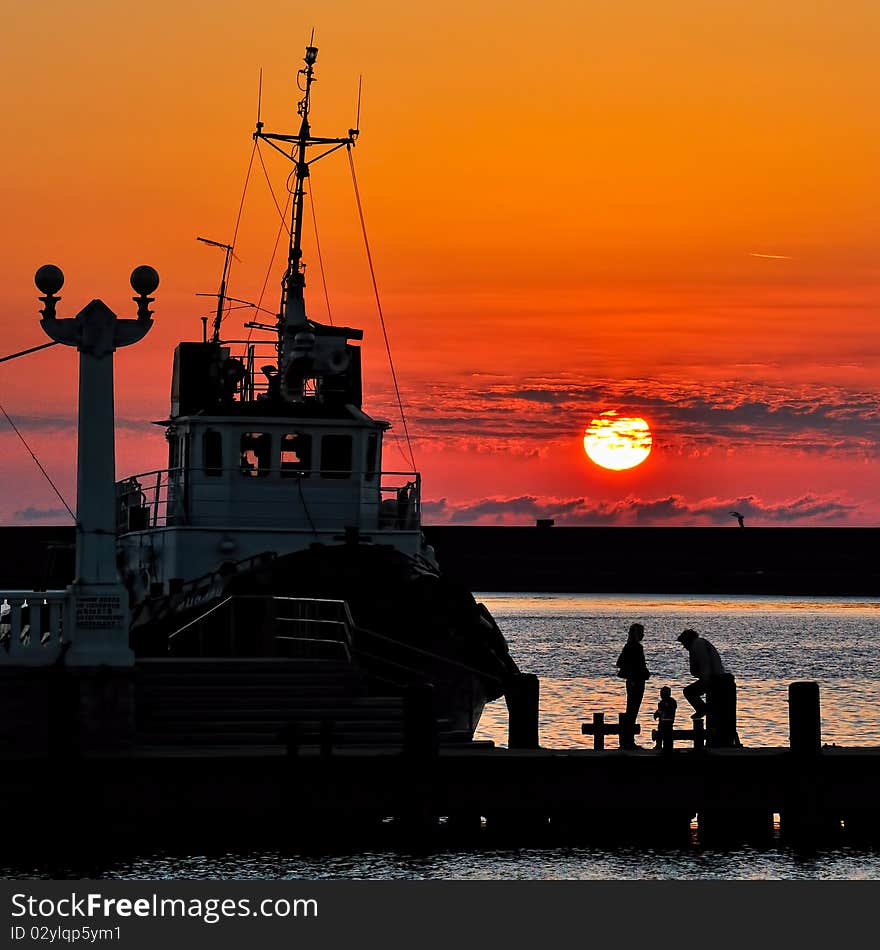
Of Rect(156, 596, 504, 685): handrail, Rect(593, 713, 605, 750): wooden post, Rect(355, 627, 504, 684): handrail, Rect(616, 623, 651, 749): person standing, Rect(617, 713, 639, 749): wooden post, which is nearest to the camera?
Rect(593, 713, 605, 750): wooden post

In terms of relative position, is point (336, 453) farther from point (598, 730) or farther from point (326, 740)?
point (326, 740)

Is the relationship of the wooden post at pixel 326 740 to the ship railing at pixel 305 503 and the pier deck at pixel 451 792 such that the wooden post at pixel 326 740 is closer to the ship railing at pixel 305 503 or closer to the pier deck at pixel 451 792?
the pier deck at pixel 451 792

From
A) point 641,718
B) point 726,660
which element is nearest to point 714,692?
point 641,718

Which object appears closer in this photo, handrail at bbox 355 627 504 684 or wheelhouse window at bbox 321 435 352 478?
handrail at bbox 355 627 504 684

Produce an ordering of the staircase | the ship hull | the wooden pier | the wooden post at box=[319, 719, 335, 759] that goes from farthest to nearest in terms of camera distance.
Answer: the ship hull < the staircase < the wooden post at box=[319, 719, 335, 759] < the wooden pier

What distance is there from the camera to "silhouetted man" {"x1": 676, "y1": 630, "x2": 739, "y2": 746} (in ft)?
91.1

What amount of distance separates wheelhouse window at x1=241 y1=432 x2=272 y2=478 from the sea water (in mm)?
9574

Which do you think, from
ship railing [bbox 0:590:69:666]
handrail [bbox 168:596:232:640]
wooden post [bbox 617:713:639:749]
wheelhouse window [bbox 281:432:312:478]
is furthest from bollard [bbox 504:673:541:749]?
wheelhouse window [bbox 281:432:312:478]

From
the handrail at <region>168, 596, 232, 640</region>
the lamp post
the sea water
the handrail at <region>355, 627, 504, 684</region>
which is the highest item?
the lamp post

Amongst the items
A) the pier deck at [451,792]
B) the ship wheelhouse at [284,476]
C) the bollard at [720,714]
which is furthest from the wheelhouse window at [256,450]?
the bollard at [720,714]

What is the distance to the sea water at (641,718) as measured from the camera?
24.7 metres

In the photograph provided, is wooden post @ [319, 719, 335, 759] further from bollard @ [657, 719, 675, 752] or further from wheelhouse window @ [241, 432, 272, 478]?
wheelhouse window @ [241, 432, 272, 478]

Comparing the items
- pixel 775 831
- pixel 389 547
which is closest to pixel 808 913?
pixel 775 831

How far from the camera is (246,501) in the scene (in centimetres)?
3803
